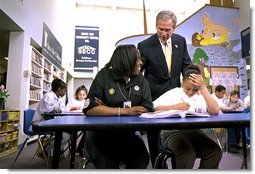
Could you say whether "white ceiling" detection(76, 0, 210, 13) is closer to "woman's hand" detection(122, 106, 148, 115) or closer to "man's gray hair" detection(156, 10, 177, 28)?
"man's gray hair" detection(156, 10, 177, 28)

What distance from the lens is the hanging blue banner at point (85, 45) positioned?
7.71 feet

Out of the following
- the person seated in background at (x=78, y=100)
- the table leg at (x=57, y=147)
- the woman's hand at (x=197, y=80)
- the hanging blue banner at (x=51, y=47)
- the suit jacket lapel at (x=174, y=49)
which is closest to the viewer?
the table leg at (x=57, y=147)

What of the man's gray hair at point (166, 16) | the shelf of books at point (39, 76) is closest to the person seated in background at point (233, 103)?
the man's gray hair at point (166, 16)

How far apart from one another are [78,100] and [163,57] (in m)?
1.58

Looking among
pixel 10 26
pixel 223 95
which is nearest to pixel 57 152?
pixel 223 95

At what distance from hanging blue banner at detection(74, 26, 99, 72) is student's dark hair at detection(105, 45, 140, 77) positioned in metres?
1.16

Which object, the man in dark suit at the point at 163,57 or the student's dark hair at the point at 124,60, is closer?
the student's dark hair at the point at 124,60

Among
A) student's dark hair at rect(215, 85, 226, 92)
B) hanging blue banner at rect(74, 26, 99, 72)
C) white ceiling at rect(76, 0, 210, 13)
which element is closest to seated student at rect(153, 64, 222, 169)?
student's dark hair at rect(215, 85, 226, 92)

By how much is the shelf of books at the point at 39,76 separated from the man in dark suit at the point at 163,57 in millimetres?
1379

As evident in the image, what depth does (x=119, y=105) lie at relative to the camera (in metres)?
1.06

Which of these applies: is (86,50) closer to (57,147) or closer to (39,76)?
(39,76)

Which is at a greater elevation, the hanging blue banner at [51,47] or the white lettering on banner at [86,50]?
the hanging blue banner at [51,47]

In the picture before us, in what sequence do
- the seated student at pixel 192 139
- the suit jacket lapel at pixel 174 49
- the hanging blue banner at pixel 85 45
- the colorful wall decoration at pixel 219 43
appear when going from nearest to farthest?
the seated student at pixel 192 139 < the colorful wall decoration at pixel 219 43 < the suit jacket lapel at pixel 174 49 < the hanging blue banner at pixel 85 45

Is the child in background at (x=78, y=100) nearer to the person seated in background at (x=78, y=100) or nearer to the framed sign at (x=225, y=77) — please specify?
the person seated in background at (x=78, y=100)
